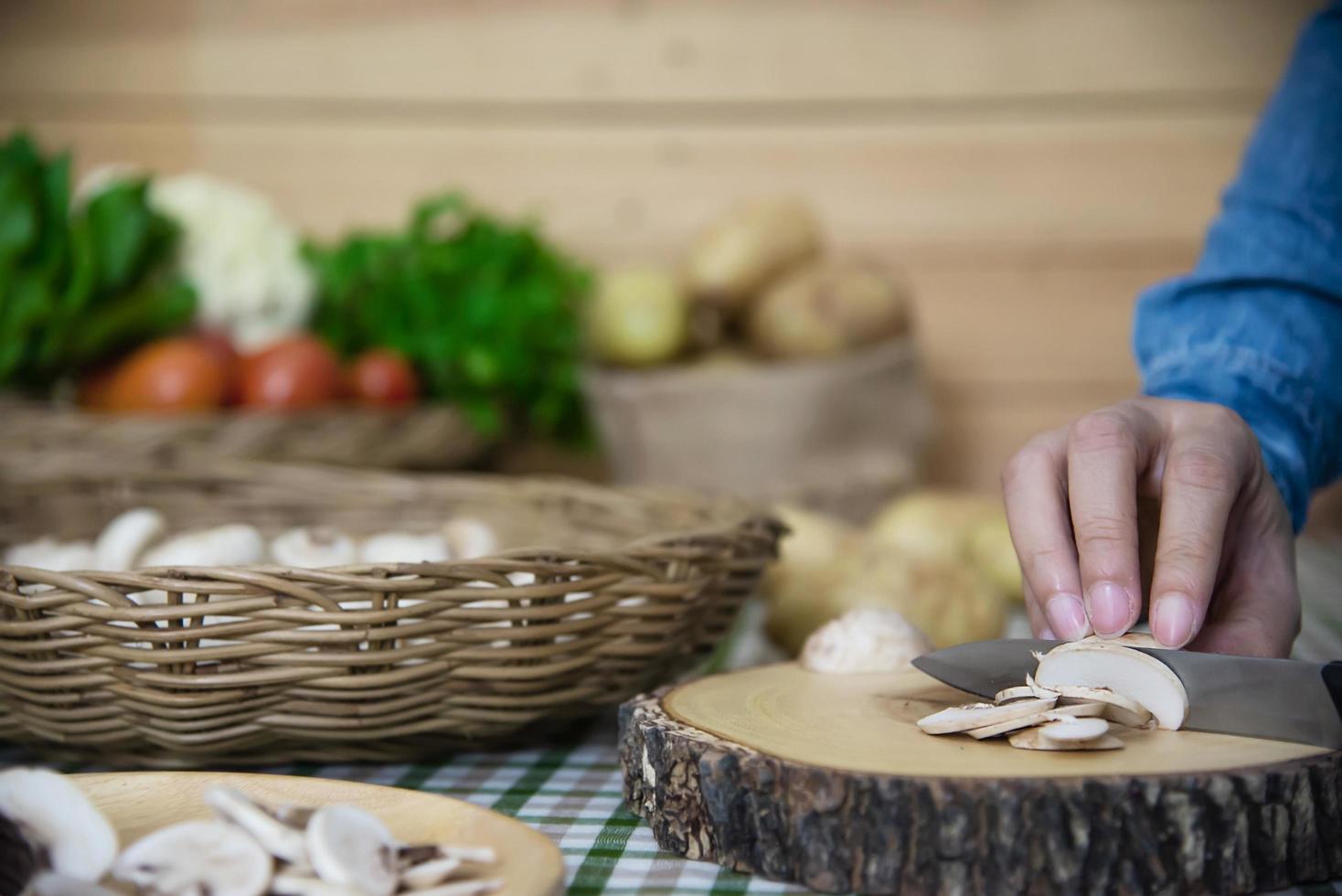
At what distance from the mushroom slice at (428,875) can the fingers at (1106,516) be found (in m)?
0.32

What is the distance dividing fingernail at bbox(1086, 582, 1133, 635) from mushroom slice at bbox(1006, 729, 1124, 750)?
0.07 meters

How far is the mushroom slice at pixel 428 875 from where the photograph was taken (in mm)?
428

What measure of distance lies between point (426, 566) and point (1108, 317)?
1.39 metres

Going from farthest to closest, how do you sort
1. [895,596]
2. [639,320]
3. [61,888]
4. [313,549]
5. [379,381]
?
[639,320] < [379,381] < [895,596] < [313,549] < [61,888]

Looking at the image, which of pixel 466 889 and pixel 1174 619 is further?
pixel 1174 619

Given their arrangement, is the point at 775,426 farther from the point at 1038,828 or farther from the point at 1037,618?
the point at 1038,828

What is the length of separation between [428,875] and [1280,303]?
0.68 metres

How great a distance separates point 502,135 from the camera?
1.76 m

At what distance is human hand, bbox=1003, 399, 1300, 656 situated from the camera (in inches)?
21.8

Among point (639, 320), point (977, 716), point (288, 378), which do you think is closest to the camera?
point (977, 716)

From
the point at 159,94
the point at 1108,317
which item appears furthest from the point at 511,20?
the point at 1108,317

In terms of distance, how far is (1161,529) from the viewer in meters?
0.57

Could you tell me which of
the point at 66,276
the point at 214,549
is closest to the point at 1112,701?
the point at 214,549

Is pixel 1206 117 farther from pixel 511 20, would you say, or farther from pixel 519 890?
pixel 519 890
